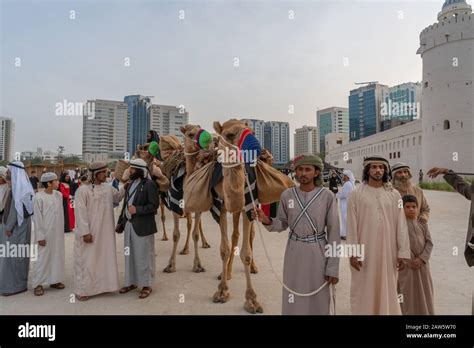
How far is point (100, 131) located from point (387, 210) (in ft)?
88.7

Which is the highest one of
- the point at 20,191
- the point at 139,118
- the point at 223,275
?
the point at 139,118

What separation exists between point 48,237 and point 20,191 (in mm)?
814

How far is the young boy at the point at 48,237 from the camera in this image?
4539 millimetres

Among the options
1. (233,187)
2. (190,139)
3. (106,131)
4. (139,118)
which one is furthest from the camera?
(106,131)

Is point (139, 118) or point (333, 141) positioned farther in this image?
point (333, 141)

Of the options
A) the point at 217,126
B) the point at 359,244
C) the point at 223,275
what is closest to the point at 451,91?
the point at 217,126

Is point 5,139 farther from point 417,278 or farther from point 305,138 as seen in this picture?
point 305,138

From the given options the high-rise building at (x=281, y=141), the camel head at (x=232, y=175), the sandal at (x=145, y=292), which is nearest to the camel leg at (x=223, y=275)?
the camel head at (x=232, y=175)

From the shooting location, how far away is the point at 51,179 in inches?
187

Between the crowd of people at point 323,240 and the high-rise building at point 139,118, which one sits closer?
the crowd of people at point 323,240

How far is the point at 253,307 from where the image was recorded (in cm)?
377

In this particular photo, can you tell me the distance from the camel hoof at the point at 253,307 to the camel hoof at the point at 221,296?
1.19 ft

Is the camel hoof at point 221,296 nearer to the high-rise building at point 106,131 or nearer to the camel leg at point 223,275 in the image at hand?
the camel leg at point 223,275

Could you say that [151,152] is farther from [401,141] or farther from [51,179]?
[401,141]
